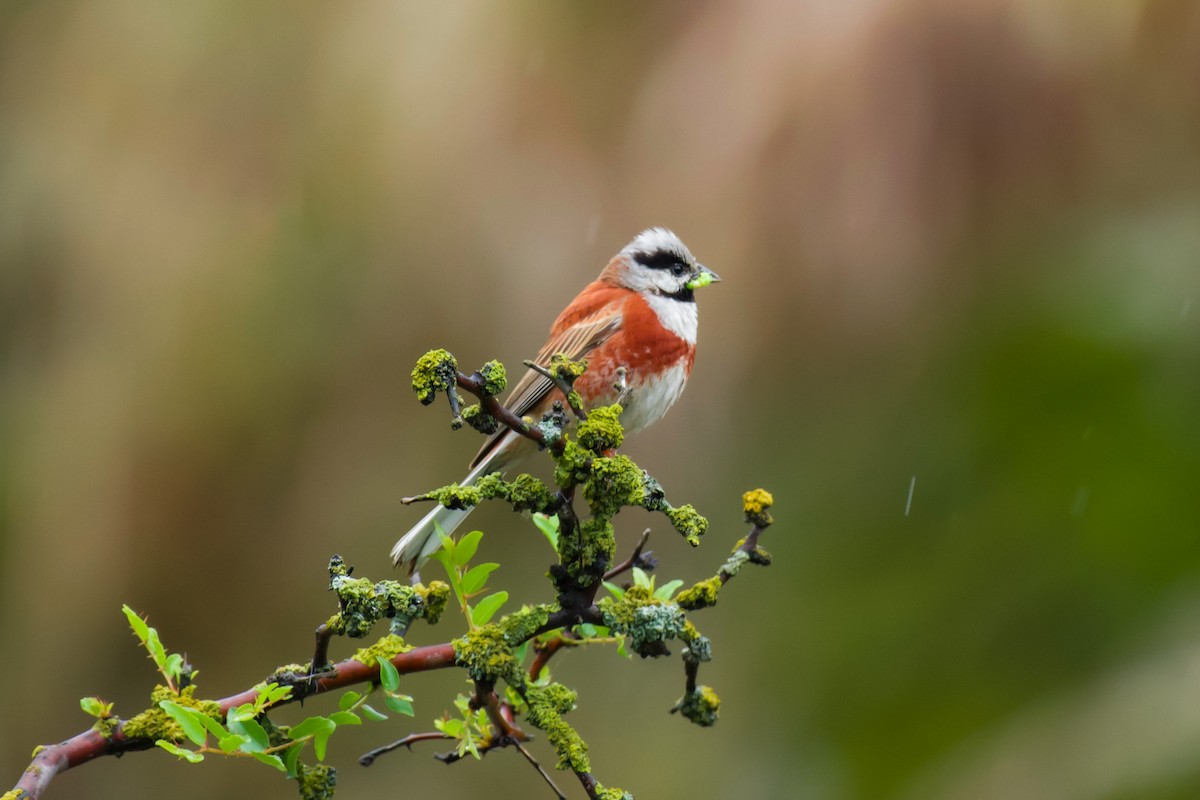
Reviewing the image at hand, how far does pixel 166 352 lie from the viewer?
3041 millimetres

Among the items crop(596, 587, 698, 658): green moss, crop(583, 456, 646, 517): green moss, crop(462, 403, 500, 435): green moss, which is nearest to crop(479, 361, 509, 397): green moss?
crop(462, 403, 500, 435): green moss

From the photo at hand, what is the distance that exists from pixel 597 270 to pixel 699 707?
197 centimetres

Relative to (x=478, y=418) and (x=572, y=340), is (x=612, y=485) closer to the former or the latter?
(x=478, y=418)

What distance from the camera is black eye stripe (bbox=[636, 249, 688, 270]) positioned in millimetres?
2682

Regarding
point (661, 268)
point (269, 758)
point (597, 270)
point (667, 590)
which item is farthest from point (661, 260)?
point (269, 758)

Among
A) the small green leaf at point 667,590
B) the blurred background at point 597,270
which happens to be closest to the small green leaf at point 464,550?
the small green leaf at point 667,590

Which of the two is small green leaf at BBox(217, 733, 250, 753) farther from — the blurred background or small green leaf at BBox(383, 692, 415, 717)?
the blurred background

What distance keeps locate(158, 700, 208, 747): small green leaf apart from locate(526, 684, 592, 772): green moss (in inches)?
11.4

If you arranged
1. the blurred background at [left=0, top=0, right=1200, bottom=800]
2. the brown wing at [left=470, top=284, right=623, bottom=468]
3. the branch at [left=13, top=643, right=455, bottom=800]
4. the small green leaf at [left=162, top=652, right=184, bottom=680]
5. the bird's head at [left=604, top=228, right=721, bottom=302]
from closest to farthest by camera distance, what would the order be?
the branch at [left=13, top=643, right=455, bottom=800] < the small green leaf at [left=162, top=652, right=184, bottom=680] < the brown wing at [left=470, top=284, right=623, bottom=468] < the bird's head at [left=604, top=228, right=721, bottom=302] < the blurred background at [left=0, top=0, right=1200, bottom=800]

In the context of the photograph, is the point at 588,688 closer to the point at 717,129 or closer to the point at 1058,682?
the point at 1058,682

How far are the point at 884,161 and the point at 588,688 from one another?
205 cm

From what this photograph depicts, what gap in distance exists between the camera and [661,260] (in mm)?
2695

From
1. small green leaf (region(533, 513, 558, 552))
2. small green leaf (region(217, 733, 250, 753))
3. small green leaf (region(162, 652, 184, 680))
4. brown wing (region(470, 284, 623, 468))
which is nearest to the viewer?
small green leaf (region(217, 733, 250, 753))

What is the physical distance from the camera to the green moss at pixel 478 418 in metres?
1.02
